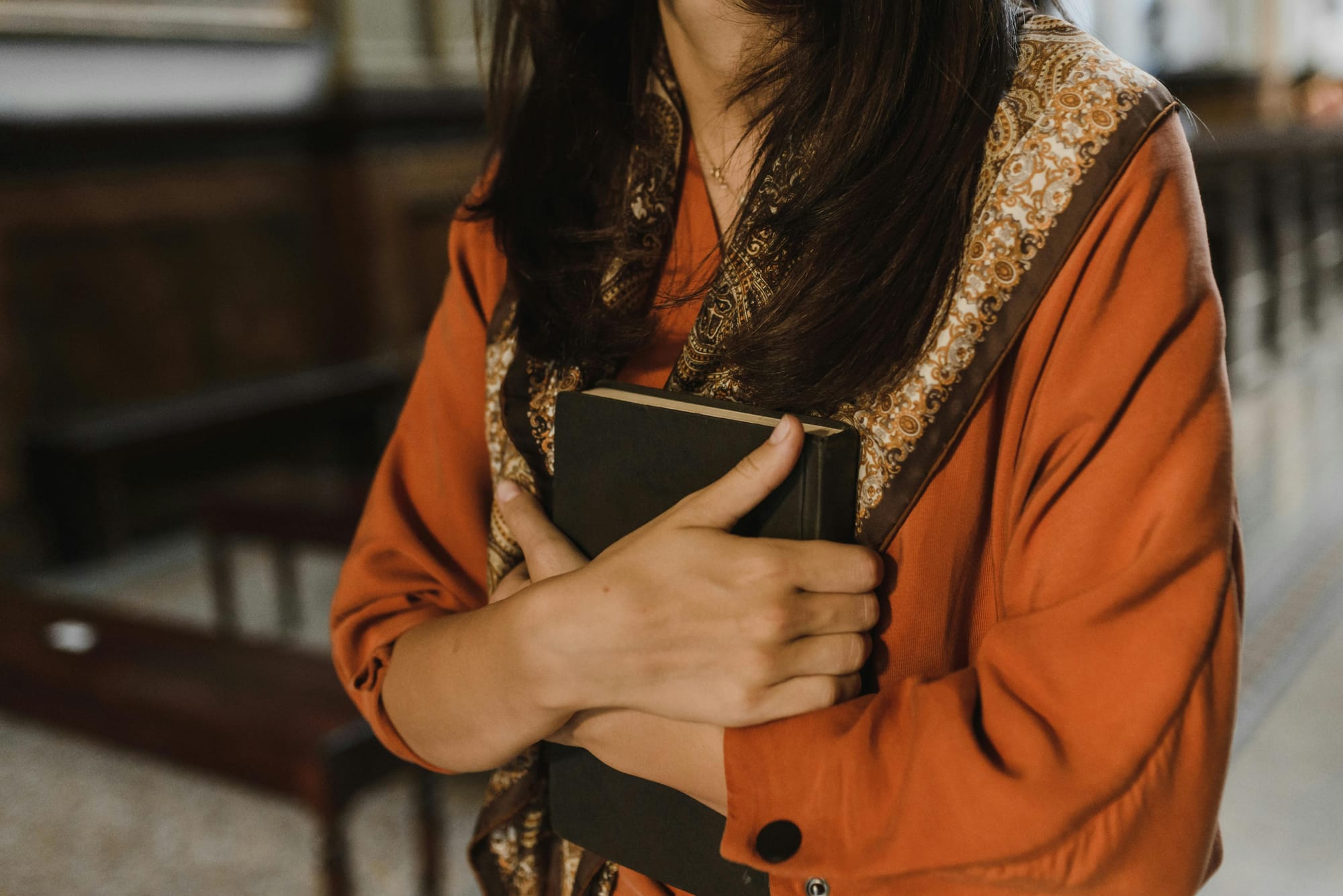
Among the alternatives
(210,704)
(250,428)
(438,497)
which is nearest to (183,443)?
(250,428)

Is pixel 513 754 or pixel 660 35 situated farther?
pixel 660 35

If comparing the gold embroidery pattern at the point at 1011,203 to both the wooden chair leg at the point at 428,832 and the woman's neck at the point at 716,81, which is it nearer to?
the woman's neck at the point at 716,81

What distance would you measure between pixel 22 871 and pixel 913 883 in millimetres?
2281

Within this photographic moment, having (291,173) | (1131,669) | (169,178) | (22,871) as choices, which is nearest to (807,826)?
(1131,669)

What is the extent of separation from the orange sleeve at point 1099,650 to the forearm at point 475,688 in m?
0.15

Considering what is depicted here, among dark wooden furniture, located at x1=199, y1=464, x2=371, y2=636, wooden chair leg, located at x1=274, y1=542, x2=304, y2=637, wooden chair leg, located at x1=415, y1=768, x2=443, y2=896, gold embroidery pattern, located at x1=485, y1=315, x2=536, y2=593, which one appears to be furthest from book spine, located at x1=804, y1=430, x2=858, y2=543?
wooden chair leg, located at x1=274, y1=542, x2=304, y2=637

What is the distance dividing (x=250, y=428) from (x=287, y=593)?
3.71 ft

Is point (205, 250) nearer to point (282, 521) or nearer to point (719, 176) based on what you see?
point (282, 521)

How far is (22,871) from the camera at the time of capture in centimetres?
226

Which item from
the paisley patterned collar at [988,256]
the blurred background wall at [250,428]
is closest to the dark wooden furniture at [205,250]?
the blurred background wall at [250,428]

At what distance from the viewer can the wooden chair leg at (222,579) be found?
3.29 m

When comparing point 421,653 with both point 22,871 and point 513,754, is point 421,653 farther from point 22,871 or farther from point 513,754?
point 22,871

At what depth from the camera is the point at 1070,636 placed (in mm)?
549

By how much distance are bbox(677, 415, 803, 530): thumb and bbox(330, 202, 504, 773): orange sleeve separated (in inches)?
11.4
